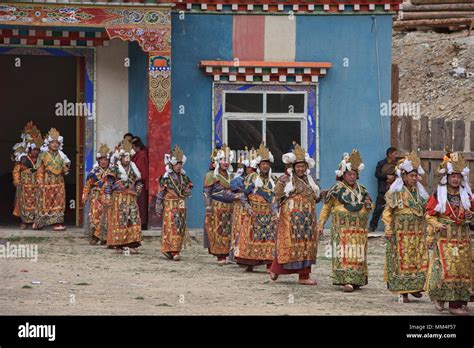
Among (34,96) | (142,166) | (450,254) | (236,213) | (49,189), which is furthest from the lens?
(34,96)

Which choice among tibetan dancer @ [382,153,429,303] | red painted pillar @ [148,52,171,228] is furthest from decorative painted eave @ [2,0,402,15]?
tibetan dancer @ [382,153,429,303]

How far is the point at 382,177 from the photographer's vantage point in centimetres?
2077

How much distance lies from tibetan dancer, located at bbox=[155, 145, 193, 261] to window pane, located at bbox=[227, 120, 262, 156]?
3.53m

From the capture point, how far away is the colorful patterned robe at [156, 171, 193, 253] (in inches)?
688

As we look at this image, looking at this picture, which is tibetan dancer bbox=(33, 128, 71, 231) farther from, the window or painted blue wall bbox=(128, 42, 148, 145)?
the window

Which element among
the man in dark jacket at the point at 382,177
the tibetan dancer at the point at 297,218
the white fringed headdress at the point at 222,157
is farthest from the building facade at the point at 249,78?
the tibetan dancer at the point at 297,218

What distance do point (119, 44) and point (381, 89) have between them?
441 cm

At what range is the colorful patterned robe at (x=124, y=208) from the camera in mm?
18125

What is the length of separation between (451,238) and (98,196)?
7.87 metres

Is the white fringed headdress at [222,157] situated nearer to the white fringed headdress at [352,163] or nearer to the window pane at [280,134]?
the white fringed headdress at [352,163]

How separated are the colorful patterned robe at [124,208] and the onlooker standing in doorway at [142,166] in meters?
2.08

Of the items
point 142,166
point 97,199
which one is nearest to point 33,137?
point 142,166

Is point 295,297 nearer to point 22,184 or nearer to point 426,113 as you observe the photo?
point 22,184

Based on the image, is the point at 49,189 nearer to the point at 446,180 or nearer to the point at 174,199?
the point at 174,199
